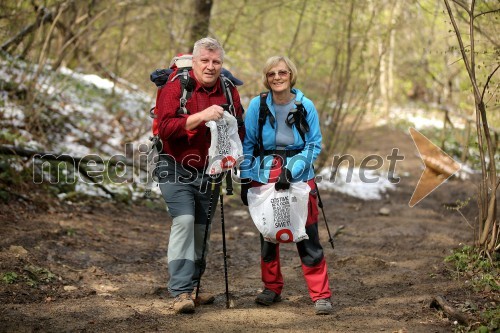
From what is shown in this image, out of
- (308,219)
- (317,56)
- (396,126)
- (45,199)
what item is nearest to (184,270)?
(308,219)

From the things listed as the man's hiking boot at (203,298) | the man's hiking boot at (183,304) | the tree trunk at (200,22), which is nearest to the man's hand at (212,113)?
the man's hiking boot at (183,304)

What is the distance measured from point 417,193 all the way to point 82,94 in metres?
7.33

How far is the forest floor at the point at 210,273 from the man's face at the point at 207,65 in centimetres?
181

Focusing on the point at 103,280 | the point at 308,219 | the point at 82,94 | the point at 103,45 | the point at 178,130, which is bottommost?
the point at 103,280

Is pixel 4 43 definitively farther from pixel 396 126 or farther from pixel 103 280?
pixel 396 126

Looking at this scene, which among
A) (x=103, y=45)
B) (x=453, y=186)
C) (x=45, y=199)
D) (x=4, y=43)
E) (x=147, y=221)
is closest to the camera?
(x=45, y=199)

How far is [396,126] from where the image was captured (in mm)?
23156

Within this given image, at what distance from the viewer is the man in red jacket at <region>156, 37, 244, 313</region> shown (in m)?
4.76

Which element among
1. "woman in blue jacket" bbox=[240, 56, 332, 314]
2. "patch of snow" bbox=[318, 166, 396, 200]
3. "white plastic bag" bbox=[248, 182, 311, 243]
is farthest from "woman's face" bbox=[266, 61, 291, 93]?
"patch of snow" bbox=[318, 166, 396, 200]

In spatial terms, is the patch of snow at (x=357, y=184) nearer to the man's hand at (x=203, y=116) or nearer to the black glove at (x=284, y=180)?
the black glove at (x=284, y=180)

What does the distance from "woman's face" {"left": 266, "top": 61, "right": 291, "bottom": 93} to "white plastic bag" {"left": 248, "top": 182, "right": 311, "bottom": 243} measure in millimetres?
770

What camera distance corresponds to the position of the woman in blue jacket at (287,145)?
4.90 metres

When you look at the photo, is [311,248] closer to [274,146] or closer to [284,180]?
[284,180]

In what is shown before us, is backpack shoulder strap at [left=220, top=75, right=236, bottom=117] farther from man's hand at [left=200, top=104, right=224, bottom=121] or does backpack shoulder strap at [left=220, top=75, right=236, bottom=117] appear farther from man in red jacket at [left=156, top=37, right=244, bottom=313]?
man's hand at [left=200, top=104, right=224, bottom=121]
